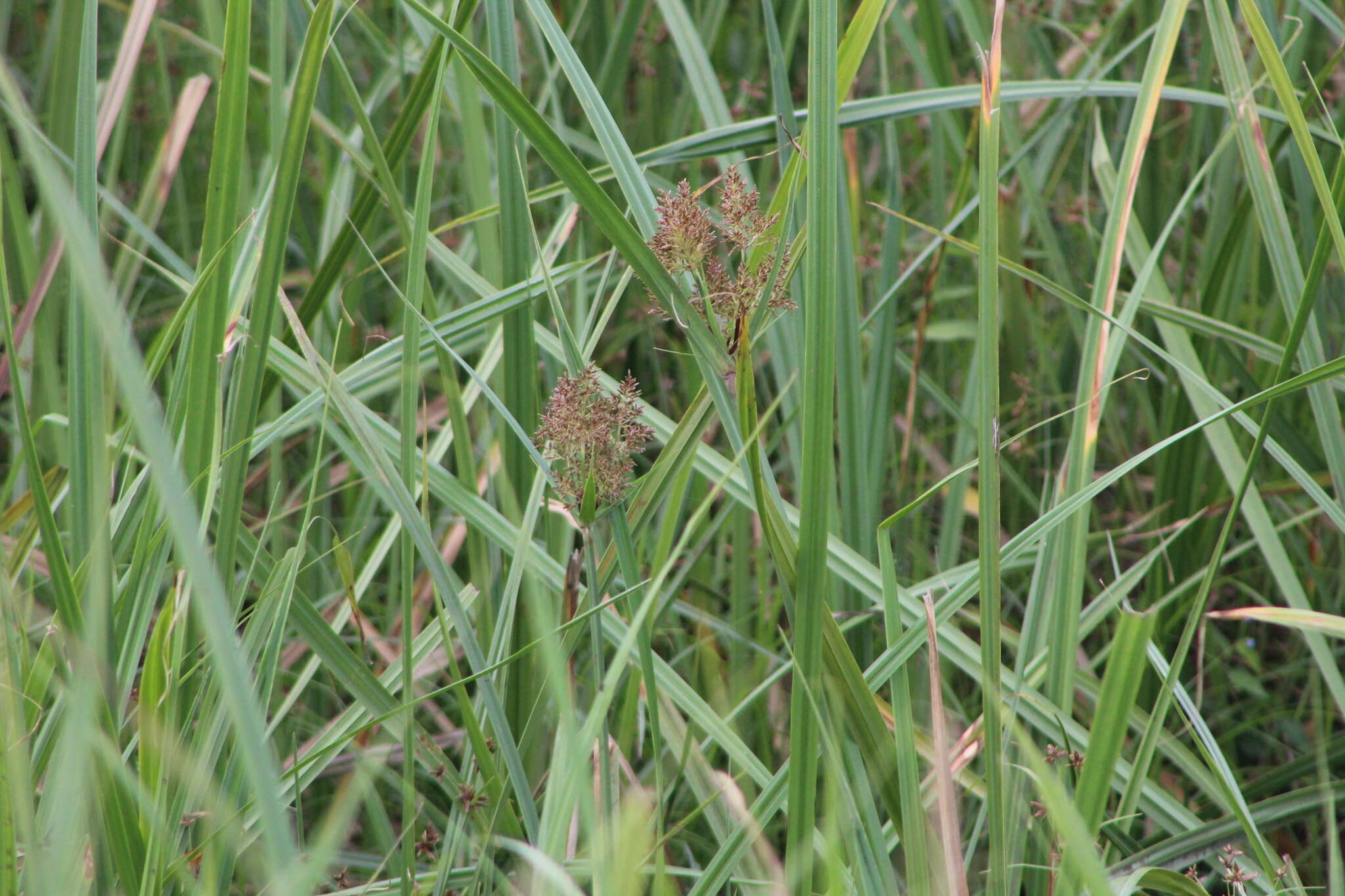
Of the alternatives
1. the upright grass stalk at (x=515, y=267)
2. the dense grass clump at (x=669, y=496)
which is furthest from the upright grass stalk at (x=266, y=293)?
the upright grass stalk at (x=515, y=267)

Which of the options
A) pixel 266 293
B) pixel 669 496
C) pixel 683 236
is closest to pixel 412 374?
pixel 266 293

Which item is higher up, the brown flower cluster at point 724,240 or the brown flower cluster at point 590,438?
the brown flower cluster at point 724,240

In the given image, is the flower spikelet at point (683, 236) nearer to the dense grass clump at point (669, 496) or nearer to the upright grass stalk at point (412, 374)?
the dense grass clump at point (669, 496)

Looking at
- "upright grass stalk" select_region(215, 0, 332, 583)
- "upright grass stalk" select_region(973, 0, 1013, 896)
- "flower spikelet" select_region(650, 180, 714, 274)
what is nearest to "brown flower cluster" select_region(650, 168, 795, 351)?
"flower spikelet" select_region(650, 180, 714, 274)

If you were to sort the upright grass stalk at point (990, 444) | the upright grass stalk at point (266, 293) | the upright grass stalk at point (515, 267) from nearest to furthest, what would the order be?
the upright grass stalk at point (990, 444) → the upright grass stalk at point (266, 293) → the upright grass stalk at point (515, 267)

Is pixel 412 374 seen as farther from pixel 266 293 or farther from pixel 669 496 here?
pixel 669 496

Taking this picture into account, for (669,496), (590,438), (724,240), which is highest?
(724,240)
